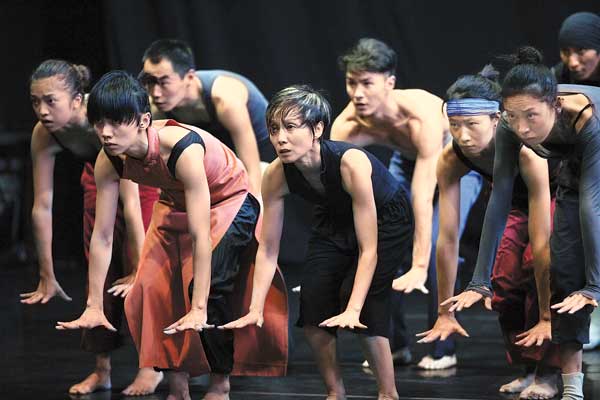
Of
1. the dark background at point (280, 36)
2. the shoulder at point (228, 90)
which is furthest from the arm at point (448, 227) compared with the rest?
the dark background at point (280, 36)

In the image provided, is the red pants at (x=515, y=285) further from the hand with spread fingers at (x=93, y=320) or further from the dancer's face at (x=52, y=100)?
the dancer's face at (x=52, y=100)

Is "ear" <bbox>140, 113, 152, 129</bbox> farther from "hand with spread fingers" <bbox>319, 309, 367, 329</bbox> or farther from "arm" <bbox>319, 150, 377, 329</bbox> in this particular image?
"hand with spread fingers" <bbox>319, 309, 367, 329</bbox>

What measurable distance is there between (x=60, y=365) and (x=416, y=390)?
141cm

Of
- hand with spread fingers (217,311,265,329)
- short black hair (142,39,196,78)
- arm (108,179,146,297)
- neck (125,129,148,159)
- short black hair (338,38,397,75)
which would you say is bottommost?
hand with spread fingers (217,311,265,329)

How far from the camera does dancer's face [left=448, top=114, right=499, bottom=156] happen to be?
3.71m

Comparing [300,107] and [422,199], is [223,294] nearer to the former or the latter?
[300,107]

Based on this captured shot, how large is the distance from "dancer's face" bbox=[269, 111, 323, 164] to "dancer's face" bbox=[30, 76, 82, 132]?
897 mm

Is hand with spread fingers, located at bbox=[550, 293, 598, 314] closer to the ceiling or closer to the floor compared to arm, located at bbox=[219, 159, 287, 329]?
closer to the floor

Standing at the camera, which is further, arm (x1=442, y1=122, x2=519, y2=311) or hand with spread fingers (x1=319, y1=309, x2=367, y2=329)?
arm (x1=442, y1=122, x2=519, y2=311)

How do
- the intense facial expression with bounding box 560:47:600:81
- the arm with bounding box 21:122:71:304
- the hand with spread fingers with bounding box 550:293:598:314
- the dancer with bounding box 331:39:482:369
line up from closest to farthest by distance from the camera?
the hand with spread fingers with bounding box 550:293:598:314 < the arm with bounding box 21:122:71:304 < the dancer with bounding box 331:39:482:369 < the intense facial expression with bounding box 560:47:600:81

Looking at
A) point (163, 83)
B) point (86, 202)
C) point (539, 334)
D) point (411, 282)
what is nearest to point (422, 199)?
point (411, 282)

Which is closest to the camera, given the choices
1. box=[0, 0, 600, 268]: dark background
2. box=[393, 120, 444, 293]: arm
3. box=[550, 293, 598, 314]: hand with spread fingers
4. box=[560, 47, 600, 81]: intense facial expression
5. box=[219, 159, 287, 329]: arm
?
box=[550, 293, 598, 314]: hand with spread fingers

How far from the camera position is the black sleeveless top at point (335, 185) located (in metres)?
3.56

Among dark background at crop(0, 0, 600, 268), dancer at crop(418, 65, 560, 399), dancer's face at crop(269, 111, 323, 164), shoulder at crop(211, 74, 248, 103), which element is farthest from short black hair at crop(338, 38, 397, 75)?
dark background at crop(0, 0, 600, 268)
